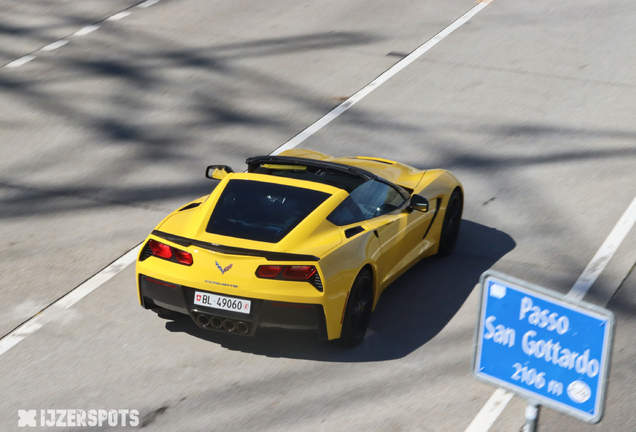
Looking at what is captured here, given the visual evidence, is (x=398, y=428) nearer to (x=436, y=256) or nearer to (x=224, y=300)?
(x=224, y=300)

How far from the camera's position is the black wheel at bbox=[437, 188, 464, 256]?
7852 mm

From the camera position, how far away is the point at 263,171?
7.21m

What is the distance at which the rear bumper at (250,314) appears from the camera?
225 inches

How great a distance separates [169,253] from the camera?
6023 millimetres

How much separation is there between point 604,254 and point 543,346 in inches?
192

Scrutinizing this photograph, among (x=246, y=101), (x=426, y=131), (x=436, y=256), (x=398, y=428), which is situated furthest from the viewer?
(x=246, y=101)

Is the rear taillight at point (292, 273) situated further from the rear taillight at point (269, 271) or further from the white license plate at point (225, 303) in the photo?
the white license plate at point (225, 303)

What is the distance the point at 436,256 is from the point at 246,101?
5316 mm

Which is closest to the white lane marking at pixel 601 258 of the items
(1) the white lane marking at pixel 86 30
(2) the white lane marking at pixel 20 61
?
(2) the white lane marking at pixel 20 61

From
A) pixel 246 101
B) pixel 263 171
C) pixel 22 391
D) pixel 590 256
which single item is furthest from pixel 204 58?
pixel 22 391

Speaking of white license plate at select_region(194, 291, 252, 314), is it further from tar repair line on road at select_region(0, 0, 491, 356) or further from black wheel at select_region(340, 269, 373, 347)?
tar repair line on road at select_region(0, 0, 491, 356)

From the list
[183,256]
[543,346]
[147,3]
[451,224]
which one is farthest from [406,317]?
[147,3]

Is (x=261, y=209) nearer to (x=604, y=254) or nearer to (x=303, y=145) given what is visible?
(x=604, y=254)

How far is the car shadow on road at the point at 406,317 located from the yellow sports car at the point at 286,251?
0.23 meters
